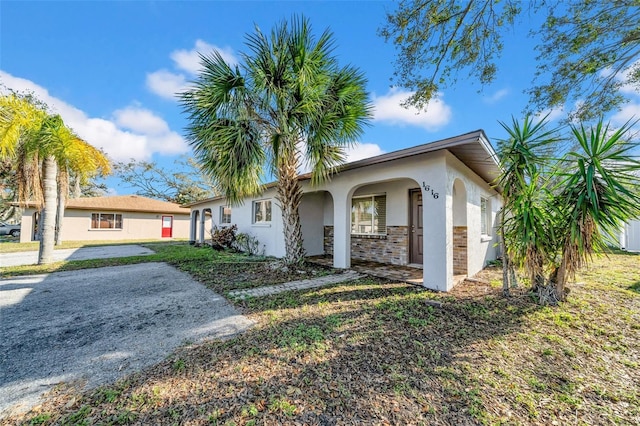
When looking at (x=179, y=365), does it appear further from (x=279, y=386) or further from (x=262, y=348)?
(x=279, y=386)

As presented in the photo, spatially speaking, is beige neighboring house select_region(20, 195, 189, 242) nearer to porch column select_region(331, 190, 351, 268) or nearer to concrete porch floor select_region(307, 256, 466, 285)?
concrete porch floor select_region(307, 256, 466, 285)

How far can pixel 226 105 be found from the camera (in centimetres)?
660

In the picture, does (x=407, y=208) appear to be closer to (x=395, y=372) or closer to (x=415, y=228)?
(x=415, y=228)

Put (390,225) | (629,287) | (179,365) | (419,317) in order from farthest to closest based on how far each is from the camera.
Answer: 1. (390,225)
2. (629,287)
3. (419,317)
4. (179,365)

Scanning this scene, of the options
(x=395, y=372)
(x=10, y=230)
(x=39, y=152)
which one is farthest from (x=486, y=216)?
(x=10, y=230)

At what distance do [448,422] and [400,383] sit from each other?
54cm

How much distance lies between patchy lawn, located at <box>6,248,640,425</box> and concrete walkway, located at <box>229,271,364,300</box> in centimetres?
84

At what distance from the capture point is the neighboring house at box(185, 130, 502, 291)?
221 inches

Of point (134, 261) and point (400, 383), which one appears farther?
point (134, 261)

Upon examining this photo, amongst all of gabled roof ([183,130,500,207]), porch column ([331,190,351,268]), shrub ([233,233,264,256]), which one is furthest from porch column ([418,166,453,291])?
shrub ([233,233,264,256])

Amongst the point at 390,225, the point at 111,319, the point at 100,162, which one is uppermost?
the point at 100,162

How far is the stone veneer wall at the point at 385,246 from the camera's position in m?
8.53

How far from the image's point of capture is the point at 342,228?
777cm

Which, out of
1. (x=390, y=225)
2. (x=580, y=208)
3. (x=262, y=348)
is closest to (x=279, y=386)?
(x=262, y=348)
